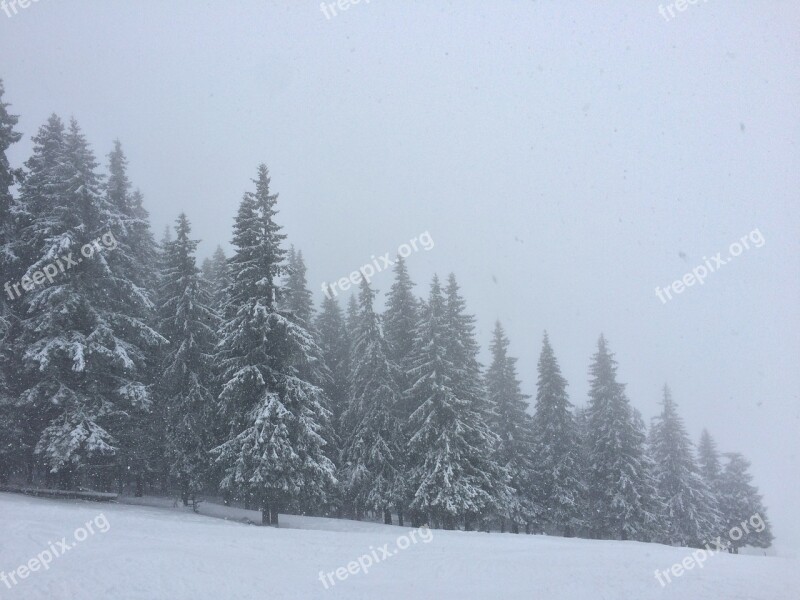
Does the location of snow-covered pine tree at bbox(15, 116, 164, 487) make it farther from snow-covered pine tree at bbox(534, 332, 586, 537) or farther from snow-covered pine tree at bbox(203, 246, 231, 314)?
snow-covered pine tree at bbox(534, 332, 586, 537)

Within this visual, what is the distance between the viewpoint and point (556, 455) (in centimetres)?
3500

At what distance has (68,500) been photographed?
19688 millimetres

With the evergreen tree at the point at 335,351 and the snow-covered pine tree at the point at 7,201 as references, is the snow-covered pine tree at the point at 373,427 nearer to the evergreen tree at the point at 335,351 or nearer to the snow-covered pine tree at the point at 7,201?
the evergreen tree at the point at 335,351

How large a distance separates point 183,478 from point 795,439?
20647 cm

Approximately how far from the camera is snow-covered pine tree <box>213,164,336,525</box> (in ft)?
65.7

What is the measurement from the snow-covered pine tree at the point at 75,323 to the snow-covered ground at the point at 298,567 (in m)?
2.88

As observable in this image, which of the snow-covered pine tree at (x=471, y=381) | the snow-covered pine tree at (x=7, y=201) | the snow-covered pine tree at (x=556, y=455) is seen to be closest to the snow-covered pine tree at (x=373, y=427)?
the snow-covered pine tree at (x=471, y=381)

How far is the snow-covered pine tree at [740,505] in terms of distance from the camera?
43438 millimetres

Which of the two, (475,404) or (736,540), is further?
(736,540)

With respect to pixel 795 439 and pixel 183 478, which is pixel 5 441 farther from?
pixel 795 439

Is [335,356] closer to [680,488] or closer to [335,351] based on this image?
[335,351]

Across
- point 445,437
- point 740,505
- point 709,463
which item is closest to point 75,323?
point 445,437

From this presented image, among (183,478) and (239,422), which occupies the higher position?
(239,422)

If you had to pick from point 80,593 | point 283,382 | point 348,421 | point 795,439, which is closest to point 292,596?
point 80,593
